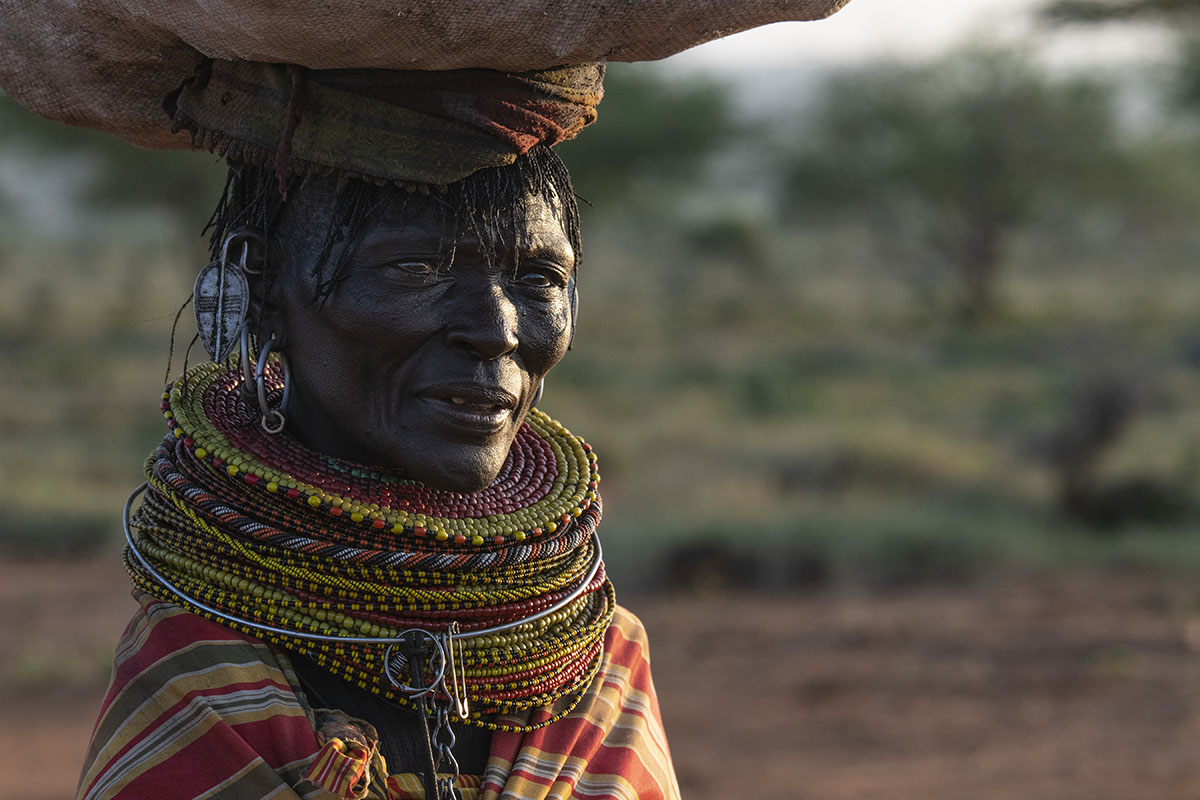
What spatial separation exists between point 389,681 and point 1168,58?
17049 millimetres

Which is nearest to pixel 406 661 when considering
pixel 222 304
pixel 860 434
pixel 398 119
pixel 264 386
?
pixel 264 386

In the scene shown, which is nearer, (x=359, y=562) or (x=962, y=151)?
(x=359, y=562)

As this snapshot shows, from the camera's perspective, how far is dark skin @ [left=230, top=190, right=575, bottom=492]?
1.72 m

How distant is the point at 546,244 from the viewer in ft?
5.90

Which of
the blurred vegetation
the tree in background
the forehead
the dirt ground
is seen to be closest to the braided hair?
the forehead

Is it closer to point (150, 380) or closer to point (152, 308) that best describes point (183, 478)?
point (150, 380)

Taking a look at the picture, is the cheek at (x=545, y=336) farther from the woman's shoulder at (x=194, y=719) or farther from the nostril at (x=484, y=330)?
the woman's shoulder at (x=194, y=719)

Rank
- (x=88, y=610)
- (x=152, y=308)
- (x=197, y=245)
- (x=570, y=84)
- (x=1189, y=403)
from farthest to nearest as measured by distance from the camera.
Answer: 1. (x=152, y=308)
2. (x=197, y=245)
3. (x=1189, y=403)
4. (x=88, y=610)
5. (x=570, y=84)

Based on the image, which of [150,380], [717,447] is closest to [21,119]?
[150,380]

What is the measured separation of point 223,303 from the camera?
5.80ft

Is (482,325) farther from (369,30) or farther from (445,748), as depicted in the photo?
(445,748)

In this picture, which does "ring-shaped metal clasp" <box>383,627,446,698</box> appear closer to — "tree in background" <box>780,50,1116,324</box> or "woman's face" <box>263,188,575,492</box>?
"woman's face" <box>263,188,575,492</box>

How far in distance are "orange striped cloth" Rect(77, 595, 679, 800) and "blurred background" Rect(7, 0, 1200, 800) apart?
3.05 ft

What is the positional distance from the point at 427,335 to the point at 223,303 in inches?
10.8
